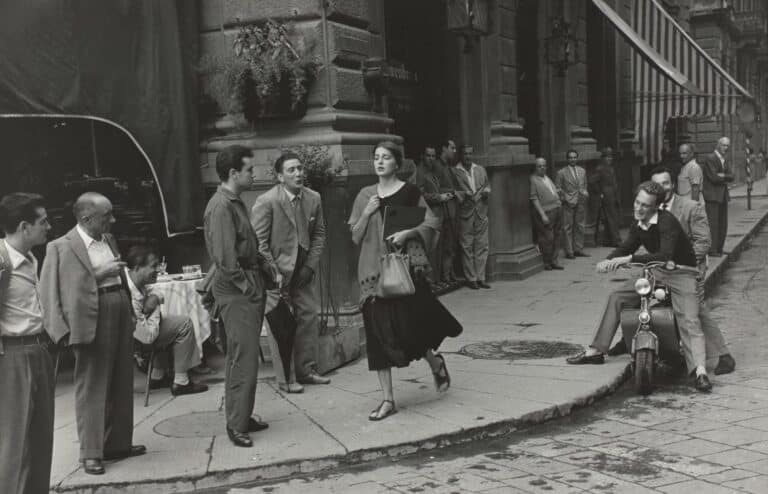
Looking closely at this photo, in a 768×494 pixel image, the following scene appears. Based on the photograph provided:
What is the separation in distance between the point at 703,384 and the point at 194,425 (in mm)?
4042

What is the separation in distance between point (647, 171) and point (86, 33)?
20.9 m

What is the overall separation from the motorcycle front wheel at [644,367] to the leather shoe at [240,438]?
316 centimetres

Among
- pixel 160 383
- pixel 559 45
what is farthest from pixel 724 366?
pixel 559 45

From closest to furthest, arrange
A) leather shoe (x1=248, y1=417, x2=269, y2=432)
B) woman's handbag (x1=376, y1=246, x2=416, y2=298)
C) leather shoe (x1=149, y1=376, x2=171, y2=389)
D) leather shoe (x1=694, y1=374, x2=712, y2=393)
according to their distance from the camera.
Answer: leather shoe (x1=248, y1=417, x2=269, y2=432) → woman's handbag (x1=376, y1=246, x2=416, y2=298) → leather shoe (x1=694, y1=374, x2=712, y2=393) → leather shoe (x1=149, y1=376, x2=171, y2=389)

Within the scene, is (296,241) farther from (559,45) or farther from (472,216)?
(559,45)

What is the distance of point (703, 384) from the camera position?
23.4 ft

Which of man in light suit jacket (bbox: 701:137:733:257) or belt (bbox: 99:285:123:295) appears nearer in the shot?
belt (bbox: 99:285:123:295)

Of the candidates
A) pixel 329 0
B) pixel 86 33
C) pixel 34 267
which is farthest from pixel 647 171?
pixel 34 267

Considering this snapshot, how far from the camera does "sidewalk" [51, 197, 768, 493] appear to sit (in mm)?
5574

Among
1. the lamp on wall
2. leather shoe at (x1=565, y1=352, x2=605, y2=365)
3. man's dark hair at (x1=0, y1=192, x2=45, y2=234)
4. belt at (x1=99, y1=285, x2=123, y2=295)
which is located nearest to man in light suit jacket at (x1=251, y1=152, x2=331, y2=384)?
belt at (x1=99, y1=285, x2=123, y2=295)

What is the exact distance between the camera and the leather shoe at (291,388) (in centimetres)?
734

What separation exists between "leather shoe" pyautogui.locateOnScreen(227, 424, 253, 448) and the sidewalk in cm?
5

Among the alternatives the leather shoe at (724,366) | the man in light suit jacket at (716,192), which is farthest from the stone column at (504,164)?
the leather shoe at (724,366)

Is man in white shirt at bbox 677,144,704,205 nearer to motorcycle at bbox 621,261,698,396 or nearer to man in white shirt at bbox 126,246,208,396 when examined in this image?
motorcycle at bbox 621,261,698,396
